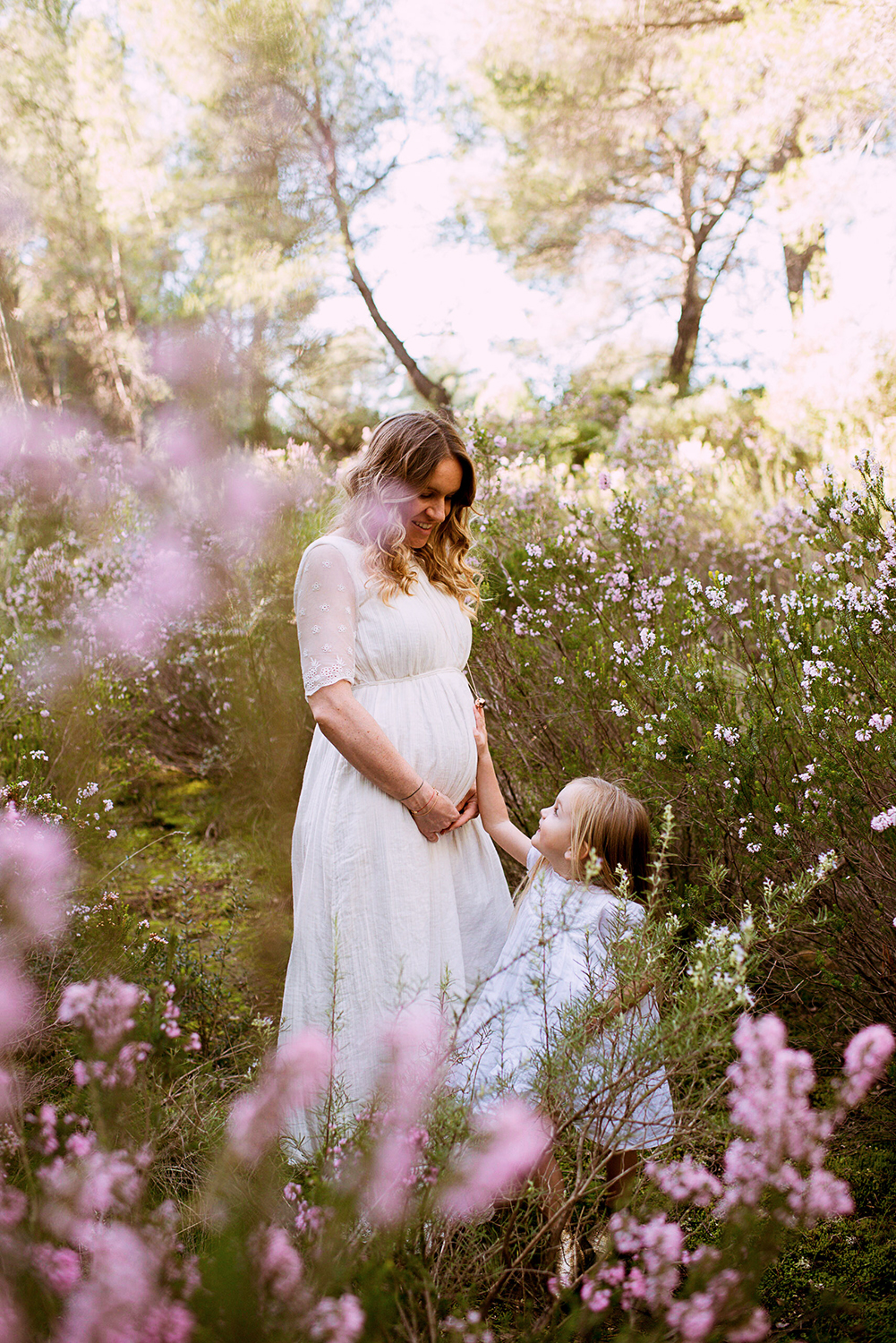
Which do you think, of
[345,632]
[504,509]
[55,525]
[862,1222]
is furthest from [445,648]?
[55,525]

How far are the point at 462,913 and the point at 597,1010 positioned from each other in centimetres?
78

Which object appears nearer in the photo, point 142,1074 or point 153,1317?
point 153,1317

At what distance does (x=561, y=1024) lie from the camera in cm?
174

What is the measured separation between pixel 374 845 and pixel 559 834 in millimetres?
438

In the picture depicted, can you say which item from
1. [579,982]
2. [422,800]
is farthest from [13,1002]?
[579,982]

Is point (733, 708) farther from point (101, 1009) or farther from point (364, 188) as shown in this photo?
point (364, 188)

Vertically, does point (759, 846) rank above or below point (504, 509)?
below

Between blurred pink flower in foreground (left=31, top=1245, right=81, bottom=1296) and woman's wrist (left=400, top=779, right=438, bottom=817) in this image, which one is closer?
blurred pink flower in foreground (left=31, top=1245, right=81, bottom=1296)

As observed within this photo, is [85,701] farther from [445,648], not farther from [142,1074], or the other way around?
[142,1074]

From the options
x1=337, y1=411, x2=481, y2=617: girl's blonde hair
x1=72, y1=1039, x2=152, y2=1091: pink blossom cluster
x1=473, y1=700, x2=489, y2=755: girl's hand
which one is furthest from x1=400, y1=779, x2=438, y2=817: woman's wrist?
x1=72, y1=1039, x2=152, y2=1091: pink blossom cluster

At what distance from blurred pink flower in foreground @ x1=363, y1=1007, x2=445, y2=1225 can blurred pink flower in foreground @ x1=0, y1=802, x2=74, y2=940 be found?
4.00ft

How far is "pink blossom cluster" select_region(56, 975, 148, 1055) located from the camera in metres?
1.14

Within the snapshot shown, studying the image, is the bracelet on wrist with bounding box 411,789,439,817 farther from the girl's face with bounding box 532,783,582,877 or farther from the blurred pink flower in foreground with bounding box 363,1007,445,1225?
the blurred pink flower in foreground with bounding box 363,1007,445,1225

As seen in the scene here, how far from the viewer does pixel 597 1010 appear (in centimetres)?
154
